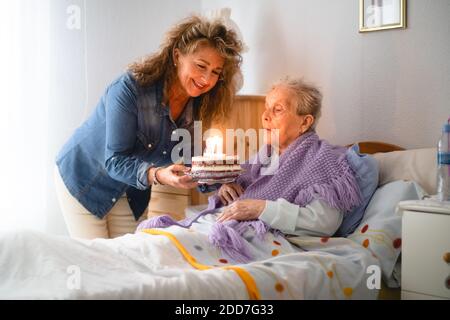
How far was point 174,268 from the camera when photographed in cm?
158

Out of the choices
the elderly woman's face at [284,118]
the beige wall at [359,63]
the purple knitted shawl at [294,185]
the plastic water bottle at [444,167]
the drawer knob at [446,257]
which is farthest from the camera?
the beige wall at [359,63]

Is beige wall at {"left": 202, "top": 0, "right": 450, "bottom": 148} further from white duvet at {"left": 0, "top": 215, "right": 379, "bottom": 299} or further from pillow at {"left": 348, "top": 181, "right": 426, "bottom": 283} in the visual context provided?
white duvet at {"left": 0, "top": 215, "right": 379, "bottom": 299}

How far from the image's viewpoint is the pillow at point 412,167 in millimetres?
1951

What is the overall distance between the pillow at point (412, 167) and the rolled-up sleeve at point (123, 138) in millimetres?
886

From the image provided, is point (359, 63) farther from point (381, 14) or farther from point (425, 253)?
point (425, 253)

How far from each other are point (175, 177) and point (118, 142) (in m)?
0.32

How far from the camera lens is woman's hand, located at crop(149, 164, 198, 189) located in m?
1.96

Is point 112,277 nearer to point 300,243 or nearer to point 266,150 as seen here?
point 300,243

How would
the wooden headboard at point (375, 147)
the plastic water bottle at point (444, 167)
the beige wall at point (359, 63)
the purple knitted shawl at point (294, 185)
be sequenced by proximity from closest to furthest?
the plastic water bottle at point (444, 167) → the purple knitted shawl at point (294, 185) → the beige wall at point (359, 63) → the wooden headboard at point (375, 147)

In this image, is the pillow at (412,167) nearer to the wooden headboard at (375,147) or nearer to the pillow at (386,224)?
the pillow at (386,224)

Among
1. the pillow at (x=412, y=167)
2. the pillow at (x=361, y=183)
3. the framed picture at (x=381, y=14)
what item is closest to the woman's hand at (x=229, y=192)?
the pillow at (x=361, y=183)

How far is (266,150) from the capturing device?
2.18 meters

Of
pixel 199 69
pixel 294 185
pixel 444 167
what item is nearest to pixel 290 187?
pixel 294 185

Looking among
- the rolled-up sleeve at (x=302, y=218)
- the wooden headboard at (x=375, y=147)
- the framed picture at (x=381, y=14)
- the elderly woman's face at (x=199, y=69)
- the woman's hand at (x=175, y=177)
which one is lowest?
the rolled-up sleeve at (x=302, y=218)
